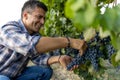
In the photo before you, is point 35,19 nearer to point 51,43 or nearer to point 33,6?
point 33,6

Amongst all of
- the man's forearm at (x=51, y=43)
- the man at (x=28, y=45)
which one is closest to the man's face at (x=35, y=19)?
the man at (x=28, y=45)

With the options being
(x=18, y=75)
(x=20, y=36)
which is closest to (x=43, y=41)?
(x=20, y=36)

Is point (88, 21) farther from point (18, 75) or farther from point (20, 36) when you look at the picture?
point (18, 75)

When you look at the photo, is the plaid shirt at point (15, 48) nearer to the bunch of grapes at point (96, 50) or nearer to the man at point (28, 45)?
the man at point (28, 45)

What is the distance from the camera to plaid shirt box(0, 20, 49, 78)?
6.53 ft

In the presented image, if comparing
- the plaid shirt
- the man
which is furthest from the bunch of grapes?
the plaid shirt

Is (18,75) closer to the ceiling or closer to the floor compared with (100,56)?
closer to the floor

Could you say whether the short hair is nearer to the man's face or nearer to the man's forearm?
the man's face

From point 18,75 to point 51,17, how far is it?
1.90 feet

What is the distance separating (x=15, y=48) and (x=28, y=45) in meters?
0.14

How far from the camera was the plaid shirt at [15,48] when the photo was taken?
1989mm

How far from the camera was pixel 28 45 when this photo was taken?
1.98m

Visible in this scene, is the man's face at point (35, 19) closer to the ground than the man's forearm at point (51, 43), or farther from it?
farther from it

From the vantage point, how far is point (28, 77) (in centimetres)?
282
